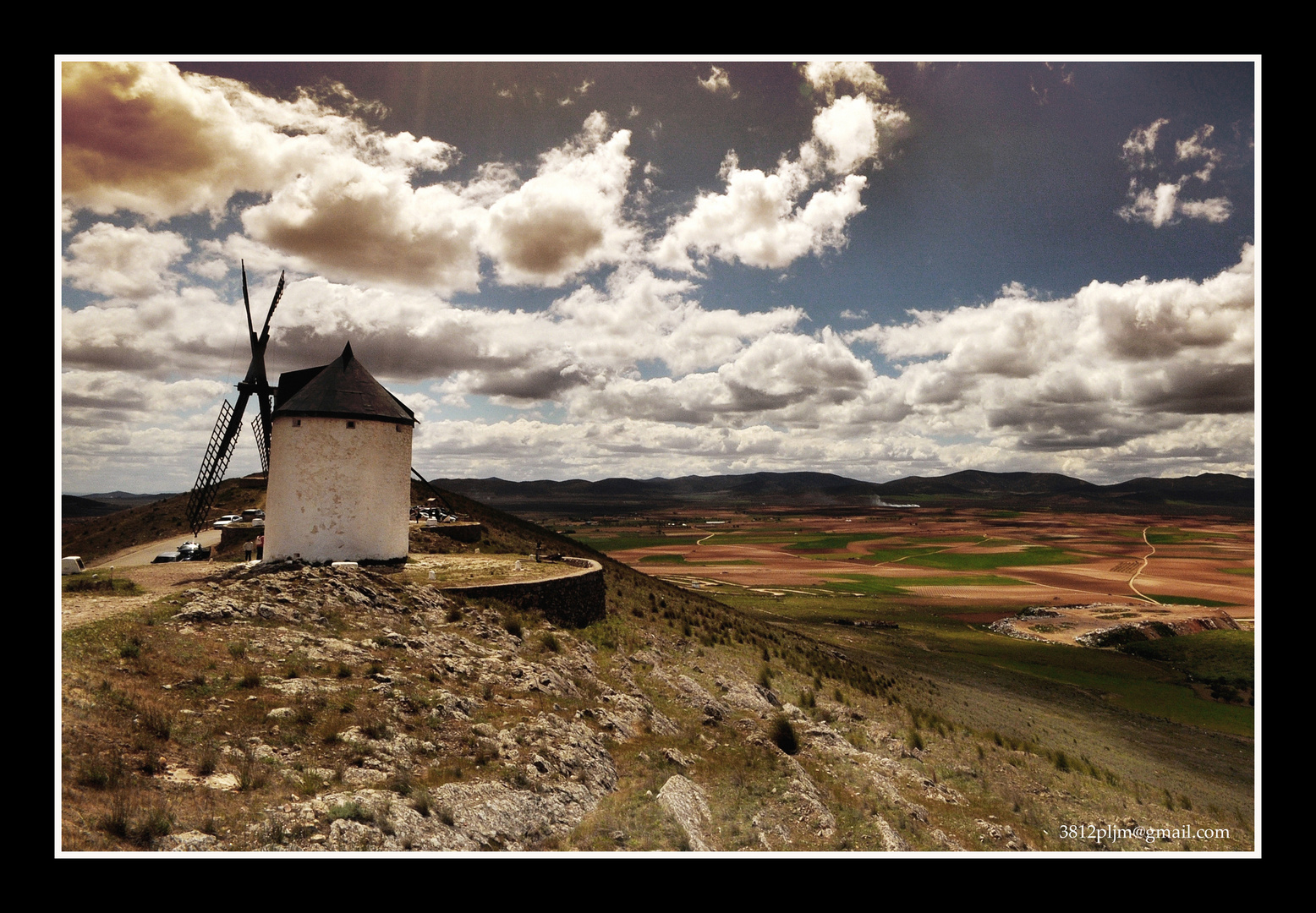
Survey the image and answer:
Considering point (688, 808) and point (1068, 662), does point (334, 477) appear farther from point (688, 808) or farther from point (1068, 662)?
point (1068, 662)

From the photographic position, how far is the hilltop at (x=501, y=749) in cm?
776

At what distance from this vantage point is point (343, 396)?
20094 mm

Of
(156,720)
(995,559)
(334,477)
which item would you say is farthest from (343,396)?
(995,559)

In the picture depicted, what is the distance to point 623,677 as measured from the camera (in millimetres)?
17469

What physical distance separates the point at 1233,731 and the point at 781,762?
30139 millimetres

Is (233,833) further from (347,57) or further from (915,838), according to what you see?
(915,838)

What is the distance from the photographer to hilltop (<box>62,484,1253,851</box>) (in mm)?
7762

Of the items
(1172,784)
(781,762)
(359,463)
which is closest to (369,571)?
(359,463)

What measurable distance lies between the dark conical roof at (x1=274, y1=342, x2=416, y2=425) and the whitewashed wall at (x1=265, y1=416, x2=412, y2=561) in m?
0.32

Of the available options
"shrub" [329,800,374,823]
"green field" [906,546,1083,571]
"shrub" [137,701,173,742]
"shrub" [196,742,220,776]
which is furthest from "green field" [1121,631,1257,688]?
"shrub" [137,701,173,742]

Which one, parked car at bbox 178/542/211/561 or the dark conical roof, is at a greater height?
the dark conical roof

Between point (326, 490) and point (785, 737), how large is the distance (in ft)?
53.5

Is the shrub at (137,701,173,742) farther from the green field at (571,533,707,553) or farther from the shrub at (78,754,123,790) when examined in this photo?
the green field at (571,533,707,553)

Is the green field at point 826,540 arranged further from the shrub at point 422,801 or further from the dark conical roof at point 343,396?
the shrub at point 422,801
